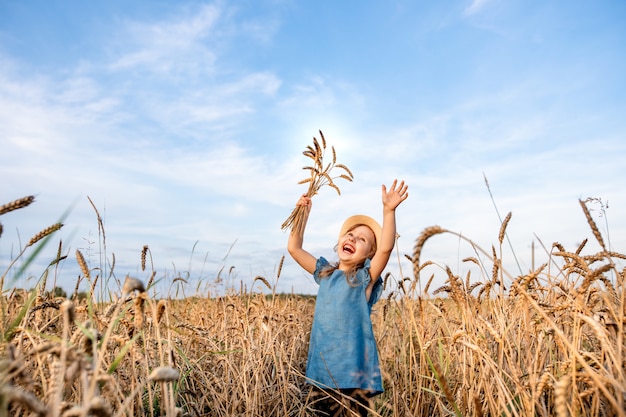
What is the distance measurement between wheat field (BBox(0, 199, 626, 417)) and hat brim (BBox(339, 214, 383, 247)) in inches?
34.2

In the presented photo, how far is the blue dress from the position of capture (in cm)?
382

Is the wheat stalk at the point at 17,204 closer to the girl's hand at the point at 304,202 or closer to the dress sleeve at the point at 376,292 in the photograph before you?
the girl's hand at the point at 304,202

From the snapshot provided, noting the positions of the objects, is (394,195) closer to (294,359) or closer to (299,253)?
(299,253)

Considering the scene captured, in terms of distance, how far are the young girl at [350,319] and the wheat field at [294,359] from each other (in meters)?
0.28

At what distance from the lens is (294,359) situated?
4.75 m

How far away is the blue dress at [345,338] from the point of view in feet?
12.5

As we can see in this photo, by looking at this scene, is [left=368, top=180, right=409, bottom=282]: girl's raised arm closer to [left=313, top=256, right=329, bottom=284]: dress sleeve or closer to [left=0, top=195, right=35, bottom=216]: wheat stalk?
[left=313, top=256, right=329, bottom=284]: dress sleeve

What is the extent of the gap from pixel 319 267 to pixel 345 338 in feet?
2.52

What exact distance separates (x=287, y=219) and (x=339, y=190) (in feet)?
1.91

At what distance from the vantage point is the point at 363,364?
154 inches

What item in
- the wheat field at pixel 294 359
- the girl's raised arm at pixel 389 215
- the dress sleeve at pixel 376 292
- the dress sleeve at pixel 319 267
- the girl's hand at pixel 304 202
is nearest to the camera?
the wheat field at pixel 294 359

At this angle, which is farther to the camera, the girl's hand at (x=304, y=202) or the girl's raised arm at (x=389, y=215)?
the girl's hand at (x=304, y=202)

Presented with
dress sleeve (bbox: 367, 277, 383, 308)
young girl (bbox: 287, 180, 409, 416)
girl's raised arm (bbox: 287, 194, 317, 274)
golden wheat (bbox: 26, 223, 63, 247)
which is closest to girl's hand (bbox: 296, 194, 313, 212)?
young girl (bbox: 287, 180, 409, 416)

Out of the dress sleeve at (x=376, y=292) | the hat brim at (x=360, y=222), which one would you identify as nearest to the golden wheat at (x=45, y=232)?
the dress sleeve at (x=376, y=292)
